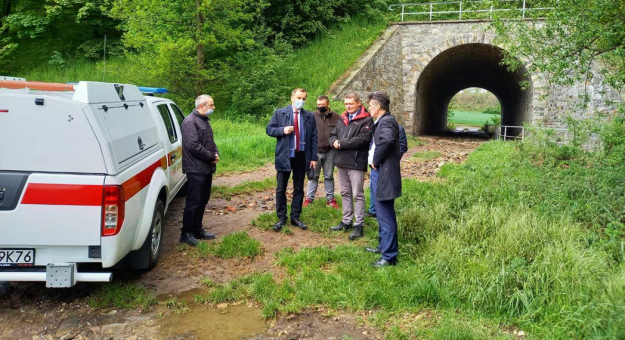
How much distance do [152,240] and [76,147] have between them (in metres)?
1.52

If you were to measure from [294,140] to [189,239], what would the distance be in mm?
1933

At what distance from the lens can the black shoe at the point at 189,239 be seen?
18.8ft

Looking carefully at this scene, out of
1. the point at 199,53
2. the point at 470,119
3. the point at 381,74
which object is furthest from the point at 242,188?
the point at 470,119

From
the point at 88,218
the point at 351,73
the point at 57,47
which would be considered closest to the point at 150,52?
the point at 351,73

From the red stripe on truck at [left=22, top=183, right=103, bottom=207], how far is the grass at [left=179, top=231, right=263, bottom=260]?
2034 millimetres

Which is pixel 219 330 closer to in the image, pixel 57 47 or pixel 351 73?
pixel 351 73

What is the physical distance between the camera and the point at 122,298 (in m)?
4.19

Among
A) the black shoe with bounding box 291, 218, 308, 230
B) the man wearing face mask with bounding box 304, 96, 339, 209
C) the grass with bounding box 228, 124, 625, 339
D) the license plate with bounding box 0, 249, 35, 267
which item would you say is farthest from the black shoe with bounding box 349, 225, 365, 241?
the license plate with bounding box 0, 249, 35, 267

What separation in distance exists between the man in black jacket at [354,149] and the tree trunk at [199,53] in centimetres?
1111

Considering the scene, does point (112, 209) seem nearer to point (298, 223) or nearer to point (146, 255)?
point (146, 255)

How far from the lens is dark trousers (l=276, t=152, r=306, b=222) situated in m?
6.23

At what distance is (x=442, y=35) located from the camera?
20625 millimetres

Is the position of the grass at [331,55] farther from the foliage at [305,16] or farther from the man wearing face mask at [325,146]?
the man wearing face mask at [325,146]

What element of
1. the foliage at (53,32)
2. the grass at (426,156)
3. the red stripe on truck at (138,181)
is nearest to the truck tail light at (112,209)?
the red stripe on truck at (138,181)
